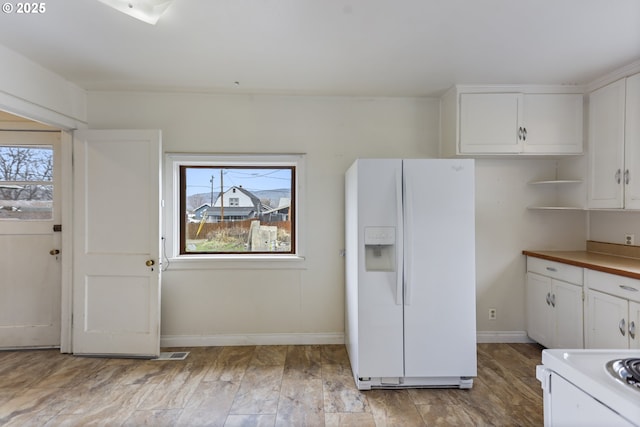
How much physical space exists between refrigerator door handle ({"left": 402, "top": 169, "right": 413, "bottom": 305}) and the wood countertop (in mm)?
1455

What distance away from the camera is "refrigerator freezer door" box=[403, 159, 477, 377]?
2412 mm

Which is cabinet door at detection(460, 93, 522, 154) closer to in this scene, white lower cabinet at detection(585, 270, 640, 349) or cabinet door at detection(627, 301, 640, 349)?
white lower cabinet at detection(585, 270, 640, 349)

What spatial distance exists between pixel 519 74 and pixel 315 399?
315 centimetres

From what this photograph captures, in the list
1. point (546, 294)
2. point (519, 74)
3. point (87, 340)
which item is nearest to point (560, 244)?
point (546, 294)

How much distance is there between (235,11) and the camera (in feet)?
6.18

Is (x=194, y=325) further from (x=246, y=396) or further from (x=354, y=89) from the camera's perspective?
(x=354, y=89)

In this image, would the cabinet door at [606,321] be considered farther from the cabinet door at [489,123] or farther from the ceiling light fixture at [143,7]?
the ceiling light fixture at [143,7]

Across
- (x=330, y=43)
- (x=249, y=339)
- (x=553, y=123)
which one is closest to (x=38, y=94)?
(x=330, y=43)

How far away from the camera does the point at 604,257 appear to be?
9.34 ft

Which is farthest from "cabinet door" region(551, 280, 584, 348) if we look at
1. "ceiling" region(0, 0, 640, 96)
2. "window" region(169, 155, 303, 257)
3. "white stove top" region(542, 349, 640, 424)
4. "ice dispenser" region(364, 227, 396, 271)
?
"window" region(169, 155, 303, 257)

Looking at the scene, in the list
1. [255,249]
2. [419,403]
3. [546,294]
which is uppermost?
[255,249]

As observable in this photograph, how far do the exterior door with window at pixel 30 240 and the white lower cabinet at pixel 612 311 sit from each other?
479cm

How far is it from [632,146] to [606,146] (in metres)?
0.23

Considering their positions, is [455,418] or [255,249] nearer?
[455,418]
